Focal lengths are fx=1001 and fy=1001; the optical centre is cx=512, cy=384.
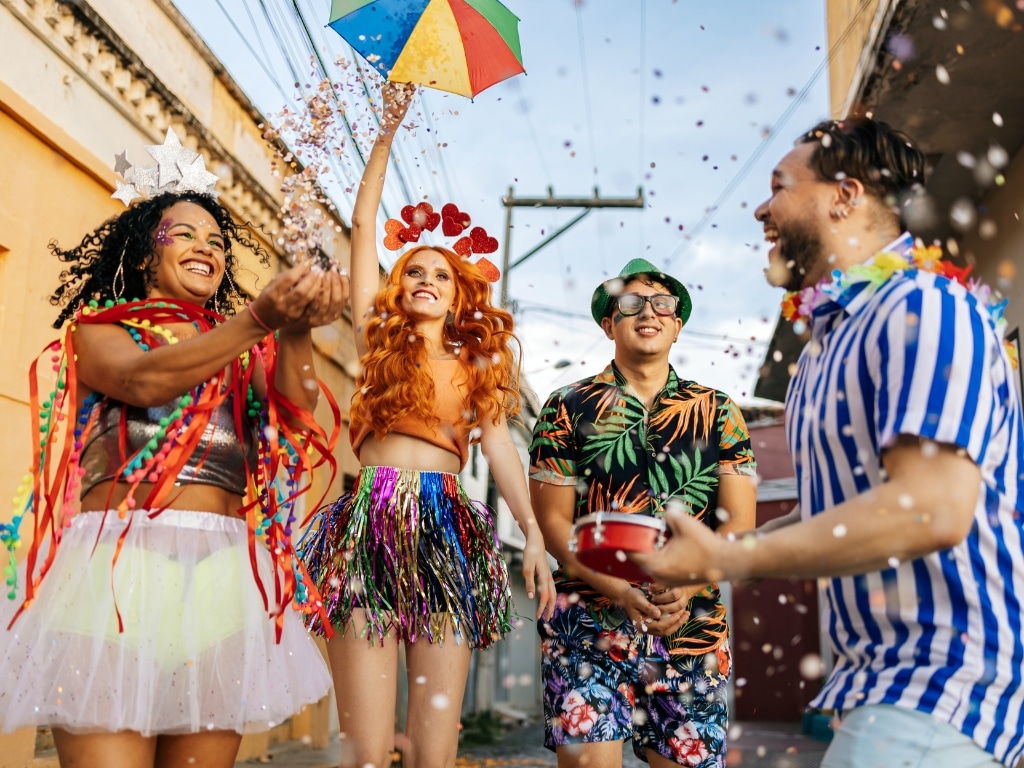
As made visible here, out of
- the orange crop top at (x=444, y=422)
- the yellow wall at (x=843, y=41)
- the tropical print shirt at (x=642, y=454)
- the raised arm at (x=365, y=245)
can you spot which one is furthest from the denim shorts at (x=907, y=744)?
the yellow wall at (x=843, y=41)

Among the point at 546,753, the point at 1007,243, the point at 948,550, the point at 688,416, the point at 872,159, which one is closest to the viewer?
the point at 948,550

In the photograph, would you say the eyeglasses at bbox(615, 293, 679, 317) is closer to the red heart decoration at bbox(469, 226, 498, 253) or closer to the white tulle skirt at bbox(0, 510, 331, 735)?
the red heart decoration at bbox(469, 226, 498, 253)

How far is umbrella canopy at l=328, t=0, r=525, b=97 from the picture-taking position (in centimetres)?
386

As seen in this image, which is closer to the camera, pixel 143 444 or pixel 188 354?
pixel 188 354

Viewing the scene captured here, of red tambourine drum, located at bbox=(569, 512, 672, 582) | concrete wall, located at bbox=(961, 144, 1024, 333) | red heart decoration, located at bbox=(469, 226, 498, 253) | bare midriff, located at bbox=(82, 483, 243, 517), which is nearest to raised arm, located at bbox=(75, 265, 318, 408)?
bare midriff, located at bbox=(82, 483, 243, 517)

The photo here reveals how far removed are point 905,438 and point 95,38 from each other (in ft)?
19.6

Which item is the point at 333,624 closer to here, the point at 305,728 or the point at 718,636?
the point at 718,636

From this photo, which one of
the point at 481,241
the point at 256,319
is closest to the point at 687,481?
the point at 481,241

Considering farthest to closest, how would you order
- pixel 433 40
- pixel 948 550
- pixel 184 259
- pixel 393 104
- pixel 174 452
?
pixel 433 40 < pixel 393 104 < pixel 184 259 < pixel 174 452 < pixel 948 550

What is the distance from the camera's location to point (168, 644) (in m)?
2.23

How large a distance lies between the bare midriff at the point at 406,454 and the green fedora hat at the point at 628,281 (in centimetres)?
78

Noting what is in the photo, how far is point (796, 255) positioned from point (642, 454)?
1.35 meters

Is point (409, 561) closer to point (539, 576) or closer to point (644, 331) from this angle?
point (539, 576)

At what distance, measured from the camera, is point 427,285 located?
3.45 meters
